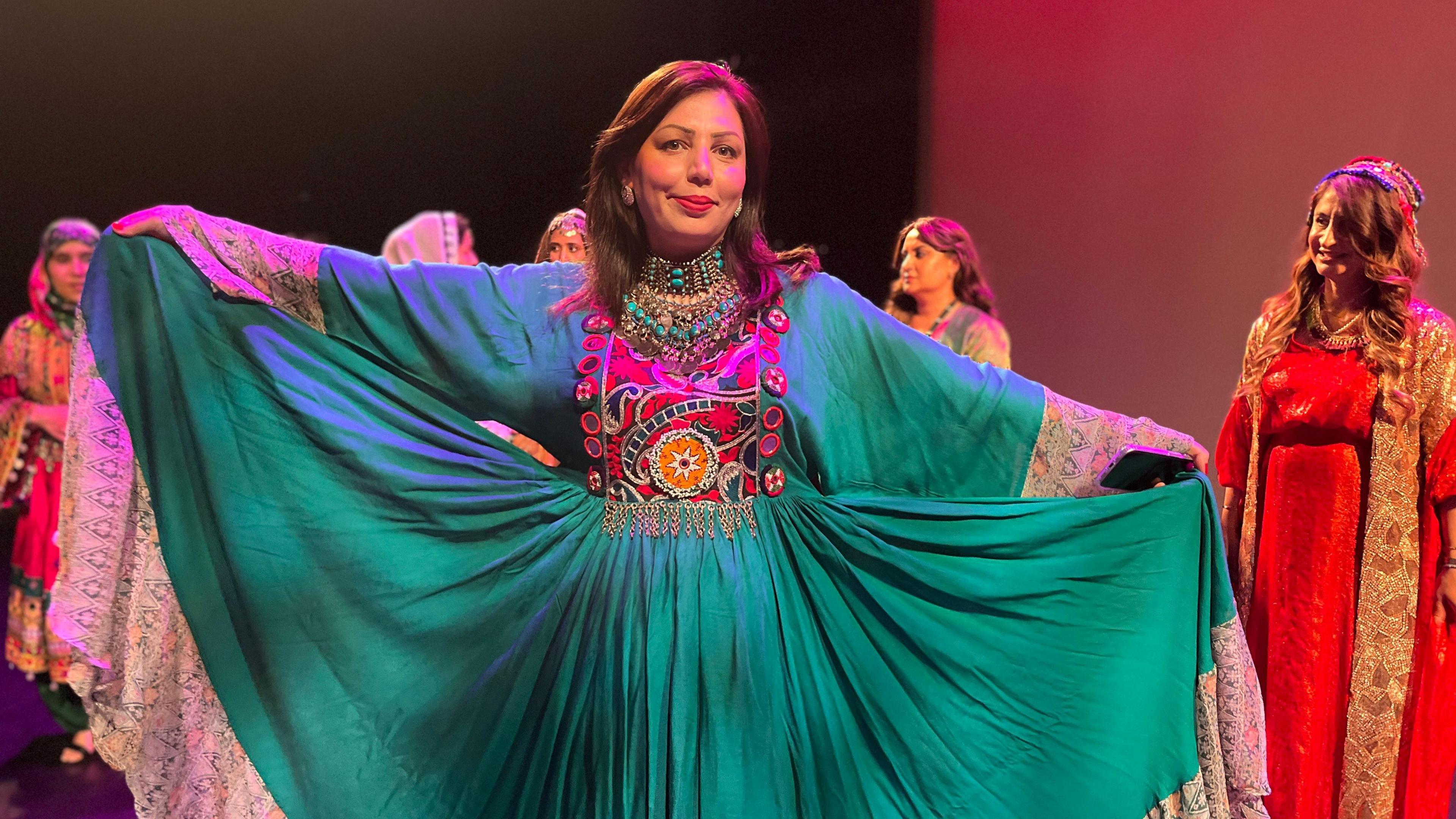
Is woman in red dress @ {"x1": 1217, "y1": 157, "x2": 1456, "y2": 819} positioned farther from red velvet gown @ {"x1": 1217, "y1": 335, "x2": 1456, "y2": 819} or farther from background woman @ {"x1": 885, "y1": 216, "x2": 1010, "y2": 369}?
background woman @ {"x1": 885, "y1": 216, "x2": 1010, "y2": 369}

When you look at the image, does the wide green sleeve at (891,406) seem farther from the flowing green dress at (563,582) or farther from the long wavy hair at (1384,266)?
the long wavy hair at (1384,266)

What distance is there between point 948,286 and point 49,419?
3.17 metres

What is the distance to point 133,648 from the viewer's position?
162cm

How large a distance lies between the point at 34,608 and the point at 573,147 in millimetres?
2453

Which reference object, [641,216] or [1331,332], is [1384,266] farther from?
[641,216]

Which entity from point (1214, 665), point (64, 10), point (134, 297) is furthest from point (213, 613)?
point (64, 10)

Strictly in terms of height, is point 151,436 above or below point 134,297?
below

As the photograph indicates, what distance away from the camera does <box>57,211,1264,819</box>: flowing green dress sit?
1.63 m

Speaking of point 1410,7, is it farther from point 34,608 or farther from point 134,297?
point 34,608

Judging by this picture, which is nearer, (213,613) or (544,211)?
(213,613)

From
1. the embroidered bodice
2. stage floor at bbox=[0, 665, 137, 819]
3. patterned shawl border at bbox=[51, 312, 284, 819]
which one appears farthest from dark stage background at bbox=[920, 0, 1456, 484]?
stage floor at bbox=[0, 665, 137, 819]

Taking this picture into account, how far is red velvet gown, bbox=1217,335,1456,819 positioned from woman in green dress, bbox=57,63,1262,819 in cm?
79

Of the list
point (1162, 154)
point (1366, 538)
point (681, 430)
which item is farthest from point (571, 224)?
point (1162, 154)

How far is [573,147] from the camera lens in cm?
371
